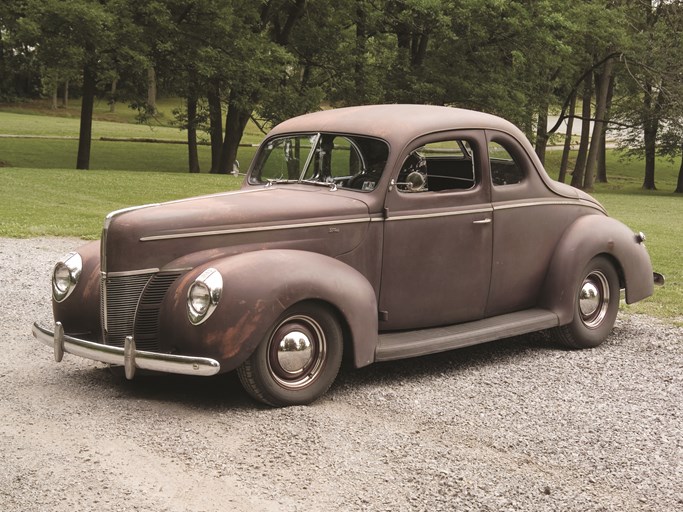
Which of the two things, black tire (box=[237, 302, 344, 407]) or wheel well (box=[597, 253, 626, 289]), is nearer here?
black tire (box=[237, 302, 344, 407])

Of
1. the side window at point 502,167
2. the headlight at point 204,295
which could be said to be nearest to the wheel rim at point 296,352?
the headlight at point 204,295

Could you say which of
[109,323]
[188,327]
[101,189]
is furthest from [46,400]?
[101,189]

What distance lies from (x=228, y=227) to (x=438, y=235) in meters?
1.62

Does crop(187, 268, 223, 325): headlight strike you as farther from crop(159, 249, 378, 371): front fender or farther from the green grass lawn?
the green grass lawn

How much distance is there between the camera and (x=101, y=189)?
21.8m

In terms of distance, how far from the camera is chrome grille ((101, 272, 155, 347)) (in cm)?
562

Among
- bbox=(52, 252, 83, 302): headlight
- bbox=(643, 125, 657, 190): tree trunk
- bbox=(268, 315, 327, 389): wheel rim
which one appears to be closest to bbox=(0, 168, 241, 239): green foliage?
bbox=(52, 252, 83, 302): headlight

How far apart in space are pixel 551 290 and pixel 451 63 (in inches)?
1008

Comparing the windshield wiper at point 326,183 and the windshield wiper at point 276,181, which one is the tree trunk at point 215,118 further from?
the windshield wiper at point 326,183

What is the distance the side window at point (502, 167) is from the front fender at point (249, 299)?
6.14 ft

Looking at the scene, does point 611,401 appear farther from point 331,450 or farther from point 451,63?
point 451,63

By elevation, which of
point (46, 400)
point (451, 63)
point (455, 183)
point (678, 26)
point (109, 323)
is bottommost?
point (46, 400)

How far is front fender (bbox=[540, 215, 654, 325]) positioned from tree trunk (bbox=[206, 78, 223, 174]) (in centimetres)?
2386

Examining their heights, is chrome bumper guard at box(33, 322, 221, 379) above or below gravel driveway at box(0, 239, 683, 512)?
above
